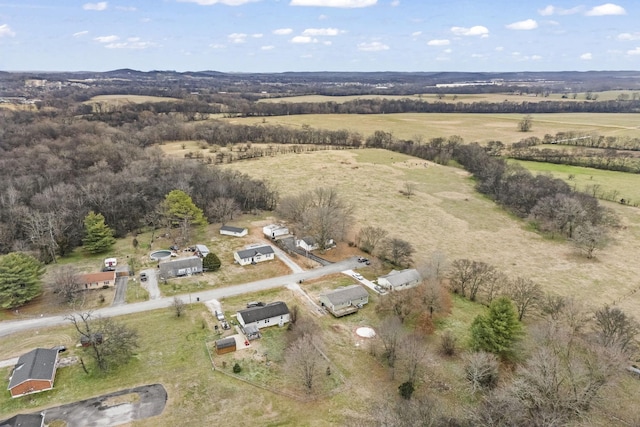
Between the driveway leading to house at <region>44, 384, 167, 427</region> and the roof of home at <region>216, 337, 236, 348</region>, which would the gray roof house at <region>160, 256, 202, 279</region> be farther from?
the driveway leading to house at <region>44, 384, 167, 427</region>

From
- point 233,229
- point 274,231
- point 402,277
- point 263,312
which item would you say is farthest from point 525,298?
point 233,229

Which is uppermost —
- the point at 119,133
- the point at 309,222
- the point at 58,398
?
the point at 119,133

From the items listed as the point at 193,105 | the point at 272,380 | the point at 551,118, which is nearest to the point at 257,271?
the point at 272,380

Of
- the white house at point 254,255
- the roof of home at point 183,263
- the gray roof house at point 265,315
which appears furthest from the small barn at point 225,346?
the white house at point 254,255

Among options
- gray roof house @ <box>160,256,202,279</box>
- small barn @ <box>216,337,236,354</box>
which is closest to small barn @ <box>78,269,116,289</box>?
gray roof house @ <box>160,256,202,279</box>

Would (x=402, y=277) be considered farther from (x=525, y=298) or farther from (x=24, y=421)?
(x=24, y=421)

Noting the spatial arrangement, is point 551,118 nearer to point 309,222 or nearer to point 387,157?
point 387,157
